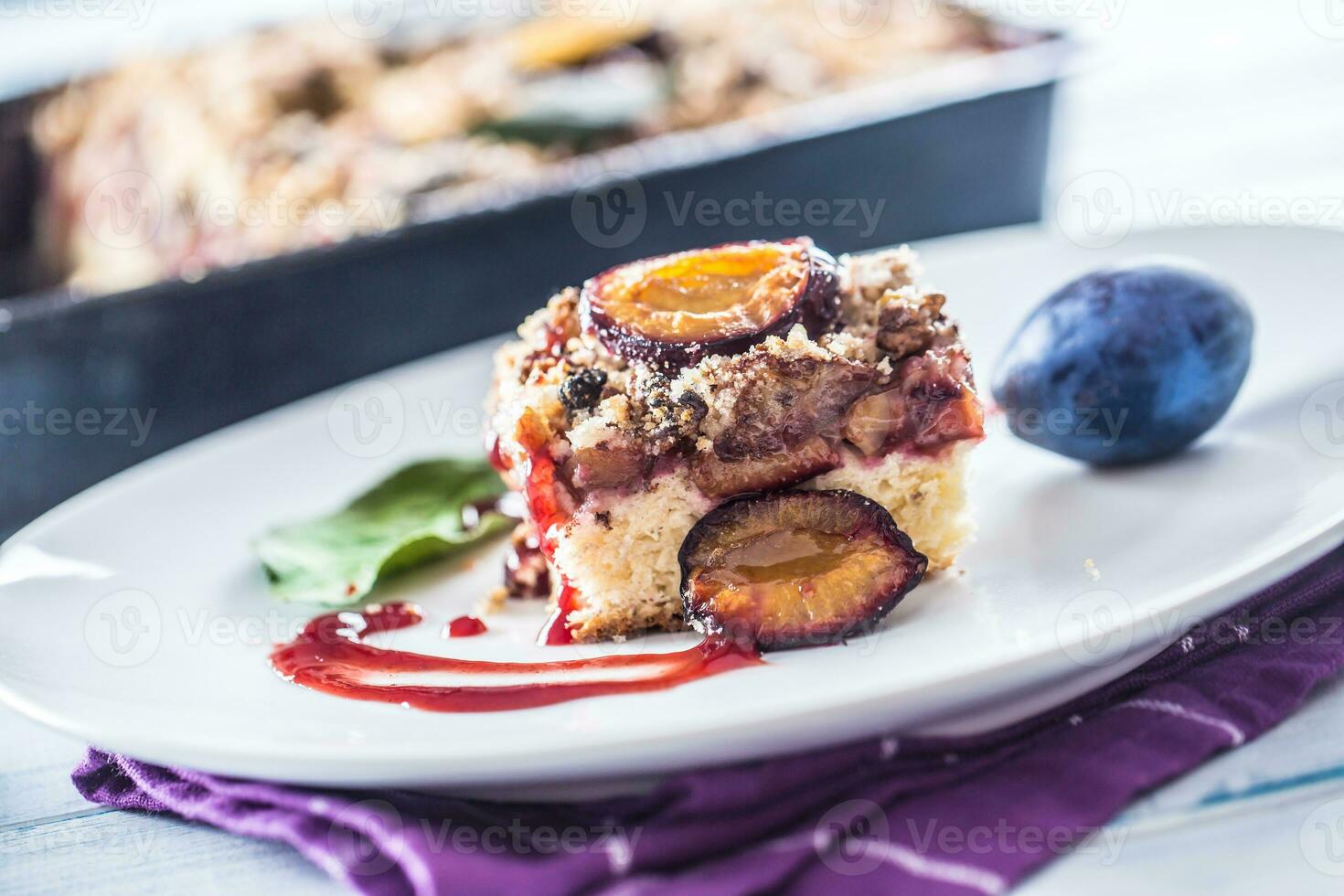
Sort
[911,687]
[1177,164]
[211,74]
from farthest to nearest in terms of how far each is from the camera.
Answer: [1177,164] < [211,74] < [911,687]

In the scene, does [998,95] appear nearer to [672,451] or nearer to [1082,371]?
[1082,371]

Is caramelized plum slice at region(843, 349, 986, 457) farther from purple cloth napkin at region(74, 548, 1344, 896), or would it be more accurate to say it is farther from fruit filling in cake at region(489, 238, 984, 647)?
purple cloth napkin at region(74, 548, 1344, 896)

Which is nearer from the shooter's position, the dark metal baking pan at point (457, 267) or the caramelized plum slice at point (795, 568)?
the caramelized plum slice at point (795, 568)

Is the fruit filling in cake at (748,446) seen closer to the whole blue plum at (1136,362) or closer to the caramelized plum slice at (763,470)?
the caramelized plum slice at (763,470)

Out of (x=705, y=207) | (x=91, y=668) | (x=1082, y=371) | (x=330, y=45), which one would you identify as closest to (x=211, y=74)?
(x=330, y=45)

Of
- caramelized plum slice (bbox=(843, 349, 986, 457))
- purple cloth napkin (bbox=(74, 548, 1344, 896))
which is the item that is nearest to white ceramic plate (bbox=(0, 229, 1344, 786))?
purple cloth napkin (bbox=(74, 548, 1344, 896))

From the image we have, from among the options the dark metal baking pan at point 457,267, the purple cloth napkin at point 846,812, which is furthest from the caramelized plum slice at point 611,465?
the dark metal baking pan at point 457,267

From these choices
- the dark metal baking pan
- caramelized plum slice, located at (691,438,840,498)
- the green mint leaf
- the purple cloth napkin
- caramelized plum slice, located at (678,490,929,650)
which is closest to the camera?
the purple cloth napkin
